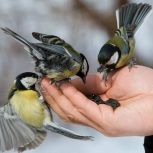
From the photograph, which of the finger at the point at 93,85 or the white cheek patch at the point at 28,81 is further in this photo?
the finger at the point at 93,85

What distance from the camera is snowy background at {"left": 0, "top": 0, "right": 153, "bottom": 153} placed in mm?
3158

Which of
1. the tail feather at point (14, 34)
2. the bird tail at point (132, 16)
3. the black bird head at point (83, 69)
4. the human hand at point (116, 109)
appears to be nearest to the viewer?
the tail feather at point (14, 34)

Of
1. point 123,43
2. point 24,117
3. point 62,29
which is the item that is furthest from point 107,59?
point 62,29

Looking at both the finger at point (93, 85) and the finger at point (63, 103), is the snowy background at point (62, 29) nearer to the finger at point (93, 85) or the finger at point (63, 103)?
the finger at point (93, 85)

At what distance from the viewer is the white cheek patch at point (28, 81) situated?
1.74 meters

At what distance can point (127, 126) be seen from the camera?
1674 mm

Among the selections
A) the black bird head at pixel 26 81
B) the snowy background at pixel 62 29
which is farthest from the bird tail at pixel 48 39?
the snowy background at pixel 62 29

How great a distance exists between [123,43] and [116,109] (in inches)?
16.7

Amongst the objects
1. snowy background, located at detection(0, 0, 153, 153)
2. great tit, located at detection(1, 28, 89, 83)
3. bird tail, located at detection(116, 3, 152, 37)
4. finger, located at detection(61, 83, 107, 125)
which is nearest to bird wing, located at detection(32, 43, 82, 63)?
great tit, located at detection(1, 28, 89, 83)

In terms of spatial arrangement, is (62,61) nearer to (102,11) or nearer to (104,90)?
(104,90)

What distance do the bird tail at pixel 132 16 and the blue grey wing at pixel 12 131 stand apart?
65cm

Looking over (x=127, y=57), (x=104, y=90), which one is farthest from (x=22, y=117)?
(x=127, y=57)

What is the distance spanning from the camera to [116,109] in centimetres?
170

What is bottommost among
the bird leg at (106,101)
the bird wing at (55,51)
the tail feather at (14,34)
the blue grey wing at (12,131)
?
the blue grey wing at (12,131)
